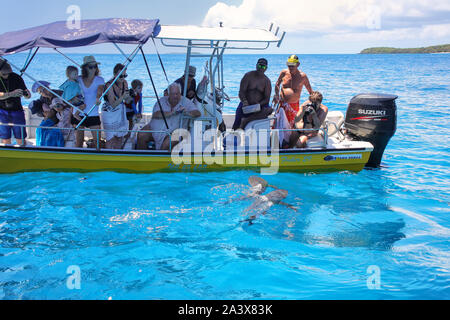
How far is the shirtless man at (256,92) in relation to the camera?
7961 millimetres

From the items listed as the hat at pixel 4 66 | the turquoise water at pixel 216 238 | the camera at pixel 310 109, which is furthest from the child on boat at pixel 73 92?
the camera at pixel 310 109

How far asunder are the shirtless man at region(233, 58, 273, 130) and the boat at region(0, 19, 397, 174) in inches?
7.2

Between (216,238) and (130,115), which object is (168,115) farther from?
(216,238)

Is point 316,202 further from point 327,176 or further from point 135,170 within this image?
point 135,170

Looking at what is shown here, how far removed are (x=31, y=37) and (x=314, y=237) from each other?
5990mm

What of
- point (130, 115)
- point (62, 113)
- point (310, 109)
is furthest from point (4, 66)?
point (310, 109)

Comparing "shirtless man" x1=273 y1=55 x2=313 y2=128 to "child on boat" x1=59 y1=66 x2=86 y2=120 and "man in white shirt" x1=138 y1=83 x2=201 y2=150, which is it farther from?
"child on boat" x1=59 y1=66 x2=86 y2=120

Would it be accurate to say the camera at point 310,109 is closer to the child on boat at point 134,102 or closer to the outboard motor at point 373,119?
the outboard motor at point 373,119

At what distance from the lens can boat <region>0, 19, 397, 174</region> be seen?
7.05 metres

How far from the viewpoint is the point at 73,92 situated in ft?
24.8

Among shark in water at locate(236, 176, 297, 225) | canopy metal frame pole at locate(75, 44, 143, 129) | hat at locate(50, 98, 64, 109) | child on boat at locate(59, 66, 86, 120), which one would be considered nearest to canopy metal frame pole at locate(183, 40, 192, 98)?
canopy metal frame pole at locate(75, 44, 143, 129)

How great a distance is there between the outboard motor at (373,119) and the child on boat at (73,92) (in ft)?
18.8

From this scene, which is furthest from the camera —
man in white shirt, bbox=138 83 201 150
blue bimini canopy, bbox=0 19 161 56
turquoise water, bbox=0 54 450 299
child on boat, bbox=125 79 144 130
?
child on boat, bbox=125 79 144 130
